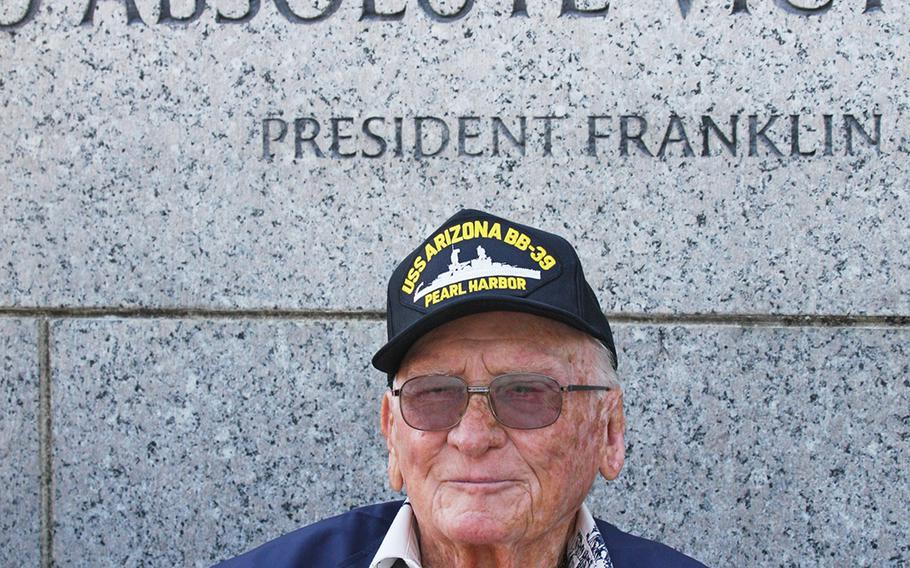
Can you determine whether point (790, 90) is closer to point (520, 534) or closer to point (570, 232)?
point (570, 232)

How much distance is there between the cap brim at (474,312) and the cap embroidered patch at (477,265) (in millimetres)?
23

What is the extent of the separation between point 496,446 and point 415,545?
13.0 inches

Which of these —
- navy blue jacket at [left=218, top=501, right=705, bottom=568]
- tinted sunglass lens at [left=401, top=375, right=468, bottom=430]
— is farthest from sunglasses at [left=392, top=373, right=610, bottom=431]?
navy blue jacket at [left=218, top=501, right=705, bottom=568]

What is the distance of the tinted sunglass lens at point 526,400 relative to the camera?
239 centimetres

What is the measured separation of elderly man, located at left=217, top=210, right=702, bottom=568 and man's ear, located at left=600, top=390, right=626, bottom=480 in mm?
42

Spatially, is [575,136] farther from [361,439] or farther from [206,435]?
[206,435]

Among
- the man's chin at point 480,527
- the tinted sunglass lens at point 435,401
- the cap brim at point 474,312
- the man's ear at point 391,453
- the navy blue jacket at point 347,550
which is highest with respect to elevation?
the cap brim at point 474,312

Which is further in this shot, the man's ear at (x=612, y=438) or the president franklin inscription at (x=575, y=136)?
the president franklin inscription at (x=575, y=136)

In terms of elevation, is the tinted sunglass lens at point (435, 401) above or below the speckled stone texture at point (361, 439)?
above

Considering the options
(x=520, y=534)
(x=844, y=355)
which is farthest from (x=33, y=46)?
(x=844, y=355)

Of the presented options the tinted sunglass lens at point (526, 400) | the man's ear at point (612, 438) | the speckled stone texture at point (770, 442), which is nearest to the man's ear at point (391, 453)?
the tinted sunglass lens at point (526, 400)

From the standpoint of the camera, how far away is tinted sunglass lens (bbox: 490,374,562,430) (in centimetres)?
239

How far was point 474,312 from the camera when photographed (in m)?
2.39

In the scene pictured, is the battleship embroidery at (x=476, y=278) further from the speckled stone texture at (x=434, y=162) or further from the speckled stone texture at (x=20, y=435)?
the speckled stone texture at (x=20, y=435)
